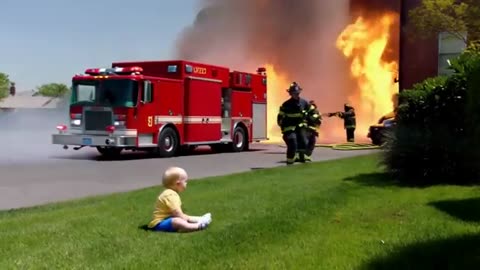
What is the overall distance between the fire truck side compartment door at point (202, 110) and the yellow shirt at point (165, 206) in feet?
41.2

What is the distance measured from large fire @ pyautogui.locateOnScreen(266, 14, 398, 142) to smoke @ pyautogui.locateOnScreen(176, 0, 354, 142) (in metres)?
0.38

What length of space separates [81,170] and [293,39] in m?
18.2

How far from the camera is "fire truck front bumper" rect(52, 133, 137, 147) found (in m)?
16.2

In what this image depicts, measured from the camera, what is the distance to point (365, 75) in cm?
2914

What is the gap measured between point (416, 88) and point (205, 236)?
552 centimetres

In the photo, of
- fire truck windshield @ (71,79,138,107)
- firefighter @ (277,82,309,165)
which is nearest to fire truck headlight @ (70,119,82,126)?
fire truck windshield @ (71,79,138,107)

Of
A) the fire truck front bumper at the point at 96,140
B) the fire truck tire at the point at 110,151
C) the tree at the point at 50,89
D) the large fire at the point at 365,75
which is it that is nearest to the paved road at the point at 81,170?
the fire truck tire at the point at 110,151

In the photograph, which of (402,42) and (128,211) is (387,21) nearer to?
(402,42)

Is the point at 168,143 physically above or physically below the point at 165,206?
above

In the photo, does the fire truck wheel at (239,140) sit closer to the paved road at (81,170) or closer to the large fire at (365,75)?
the paved road at (81,170)

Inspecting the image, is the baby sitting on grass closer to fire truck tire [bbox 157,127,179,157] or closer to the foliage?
the foliage

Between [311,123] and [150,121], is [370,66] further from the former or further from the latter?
[311,123]

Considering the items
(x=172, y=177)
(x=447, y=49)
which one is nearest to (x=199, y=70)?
(x=172, y=177)

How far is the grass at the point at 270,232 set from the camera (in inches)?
182
